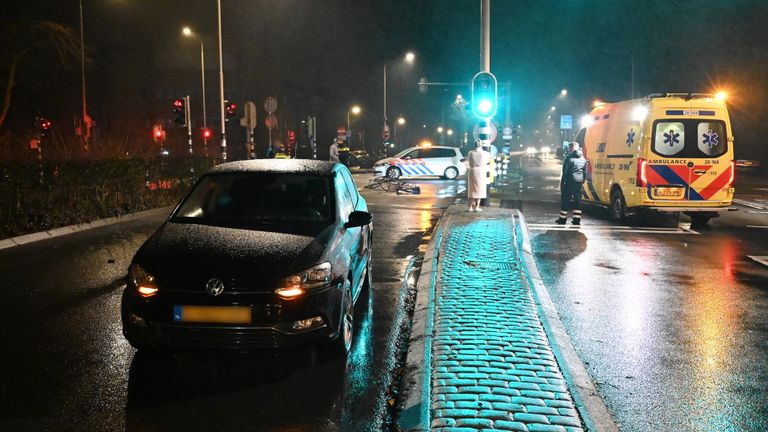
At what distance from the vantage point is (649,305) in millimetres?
7930

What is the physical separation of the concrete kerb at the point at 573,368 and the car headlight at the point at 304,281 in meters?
1.90

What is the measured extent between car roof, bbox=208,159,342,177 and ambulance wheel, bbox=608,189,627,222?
10.2 metres

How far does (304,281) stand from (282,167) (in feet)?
6.53

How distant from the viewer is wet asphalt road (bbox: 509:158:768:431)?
16.1 ft

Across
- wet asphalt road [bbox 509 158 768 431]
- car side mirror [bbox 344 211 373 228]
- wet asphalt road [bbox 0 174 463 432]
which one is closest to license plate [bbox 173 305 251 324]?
wet asphalt road [bbox 0 174 463 432]

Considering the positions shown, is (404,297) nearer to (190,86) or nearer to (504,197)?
(504,197)

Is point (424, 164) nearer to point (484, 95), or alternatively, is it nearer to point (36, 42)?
point (484, 95)

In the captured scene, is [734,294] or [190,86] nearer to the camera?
[734,294]

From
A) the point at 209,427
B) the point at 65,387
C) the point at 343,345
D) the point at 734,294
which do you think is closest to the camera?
the point at 209,427

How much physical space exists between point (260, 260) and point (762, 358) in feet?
13.8

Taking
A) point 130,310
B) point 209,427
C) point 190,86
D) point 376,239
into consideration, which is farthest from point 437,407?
point 190,86

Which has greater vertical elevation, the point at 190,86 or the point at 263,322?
the point at 190,86

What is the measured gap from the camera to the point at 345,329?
19.3ft

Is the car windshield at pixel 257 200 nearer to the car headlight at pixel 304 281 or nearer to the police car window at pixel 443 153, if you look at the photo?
the car headlight at pixel 304 281
